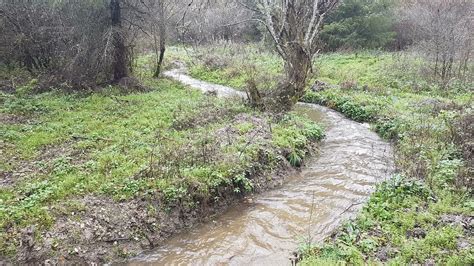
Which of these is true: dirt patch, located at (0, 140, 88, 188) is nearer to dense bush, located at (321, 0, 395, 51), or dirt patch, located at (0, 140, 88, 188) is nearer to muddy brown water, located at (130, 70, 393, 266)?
muddy brown water, located at (130, 70, 393, 266)

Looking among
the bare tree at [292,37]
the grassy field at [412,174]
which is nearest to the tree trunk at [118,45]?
the bare tree at [292,37]

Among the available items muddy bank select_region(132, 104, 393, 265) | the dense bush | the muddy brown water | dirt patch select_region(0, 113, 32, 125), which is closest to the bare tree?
the muddy brown water

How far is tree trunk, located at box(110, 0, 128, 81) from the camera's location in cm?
1600

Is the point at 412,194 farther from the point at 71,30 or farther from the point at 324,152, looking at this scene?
the point at 71,30

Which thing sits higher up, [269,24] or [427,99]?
[269,24]

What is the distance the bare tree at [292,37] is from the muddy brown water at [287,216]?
3553 millimetres

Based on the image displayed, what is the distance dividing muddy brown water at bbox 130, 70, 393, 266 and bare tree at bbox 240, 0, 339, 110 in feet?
11.7

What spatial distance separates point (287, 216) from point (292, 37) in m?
8.10

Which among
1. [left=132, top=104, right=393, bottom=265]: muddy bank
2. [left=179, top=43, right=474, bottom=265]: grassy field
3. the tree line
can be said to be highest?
the tree line

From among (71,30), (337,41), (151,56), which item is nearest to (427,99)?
(337,41)

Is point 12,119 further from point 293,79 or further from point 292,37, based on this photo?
point 292,37

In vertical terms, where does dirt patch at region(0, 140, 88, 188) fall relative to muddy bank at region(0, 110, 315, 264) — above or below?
above

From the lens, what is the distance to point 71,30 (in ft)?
51.5

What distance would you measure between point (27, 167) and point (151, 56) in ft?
55.7
